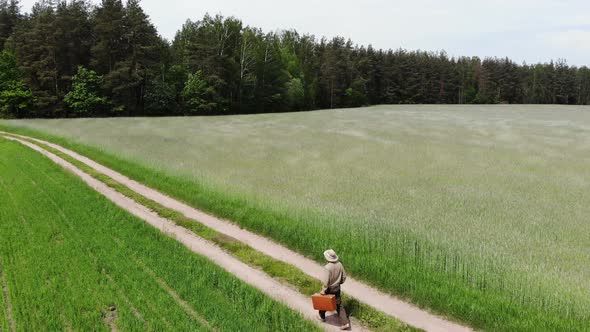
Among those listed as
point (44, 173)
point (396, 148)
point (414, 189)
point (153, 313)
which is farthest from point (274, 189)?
→ point (396, 148)

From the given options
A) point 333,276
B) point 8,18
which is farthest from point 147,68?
point 333,276

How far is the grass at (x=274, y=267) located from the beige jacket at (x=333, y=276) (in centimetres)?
124

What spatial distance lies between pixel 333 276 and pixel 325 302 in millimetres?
617

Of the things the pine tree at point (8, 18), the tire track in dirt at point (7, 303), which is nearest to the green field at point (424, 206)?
the tire track in dirt at point (7, 303)

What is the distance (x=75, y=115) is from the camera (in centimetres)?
7656

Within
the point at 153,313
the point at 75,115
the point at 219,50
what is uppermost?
the point at 219,50

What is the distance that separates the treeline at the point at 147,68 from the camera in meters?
75.4

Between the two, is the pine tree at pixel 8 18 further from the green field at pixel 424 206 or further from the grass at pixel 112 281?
the grass at pixel 112 281

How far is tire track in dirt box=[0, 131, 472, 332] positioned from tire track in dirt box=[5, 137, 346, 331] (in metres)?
1.04

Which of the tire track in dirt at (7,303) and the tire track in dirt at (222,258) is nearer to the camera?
the tire track in dirt at (7,303)

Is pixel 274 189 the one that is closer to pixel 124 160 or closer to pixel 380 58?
pixel 124 160

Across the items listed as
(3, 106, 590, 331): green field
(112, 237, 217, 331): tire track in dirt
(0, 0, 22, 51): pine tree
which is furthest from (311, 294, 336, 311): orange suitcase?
(0, 0, 22, 51): pine tree

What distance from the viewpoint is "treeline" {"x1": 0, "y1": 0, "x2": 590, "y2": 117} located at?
75.4 m

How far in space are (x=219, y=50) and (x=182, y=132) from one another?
46.5 m
